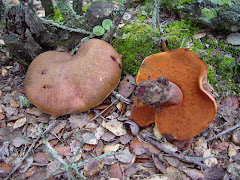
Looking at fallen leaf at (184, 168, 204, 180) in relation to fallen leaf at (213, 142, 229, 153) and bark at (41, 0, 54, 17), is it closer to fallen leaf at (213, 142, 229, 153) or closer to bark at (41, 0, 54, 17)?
fallen leaf at (213, 142, 229, 153)

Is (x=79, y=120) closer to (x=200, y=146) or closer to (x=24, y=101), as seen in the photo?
(x=24, y=101)

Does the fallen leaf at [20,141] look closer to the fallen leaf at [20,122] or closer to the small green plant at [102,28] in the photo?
the fallen leaf at [20,122]

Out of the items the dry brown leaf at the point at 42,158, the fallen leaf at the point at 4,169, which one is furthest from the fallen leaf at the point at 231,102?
the fallen leaf at the point at 4,169

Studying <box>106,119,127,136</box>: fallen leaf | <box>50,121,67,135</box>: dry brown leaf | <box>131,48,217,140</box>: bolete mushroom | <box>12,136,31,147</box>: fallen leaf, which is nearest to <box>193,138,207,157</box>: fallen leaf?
<box>131,48,217,140</box>: bolete mushroom

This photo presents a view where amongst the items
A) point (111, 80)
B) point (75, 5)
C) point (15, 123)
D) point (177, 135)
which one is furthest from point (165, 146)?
point (75, 5)

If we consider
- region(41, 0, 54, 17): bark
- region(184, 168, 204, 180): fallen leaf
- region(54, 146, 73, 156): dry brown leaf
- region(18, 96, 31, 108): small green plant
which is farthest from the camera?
region(41, 0, 54, 17): bark

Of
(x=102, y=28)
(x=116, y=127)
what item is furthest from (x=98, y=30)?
(x=116, y=127)
